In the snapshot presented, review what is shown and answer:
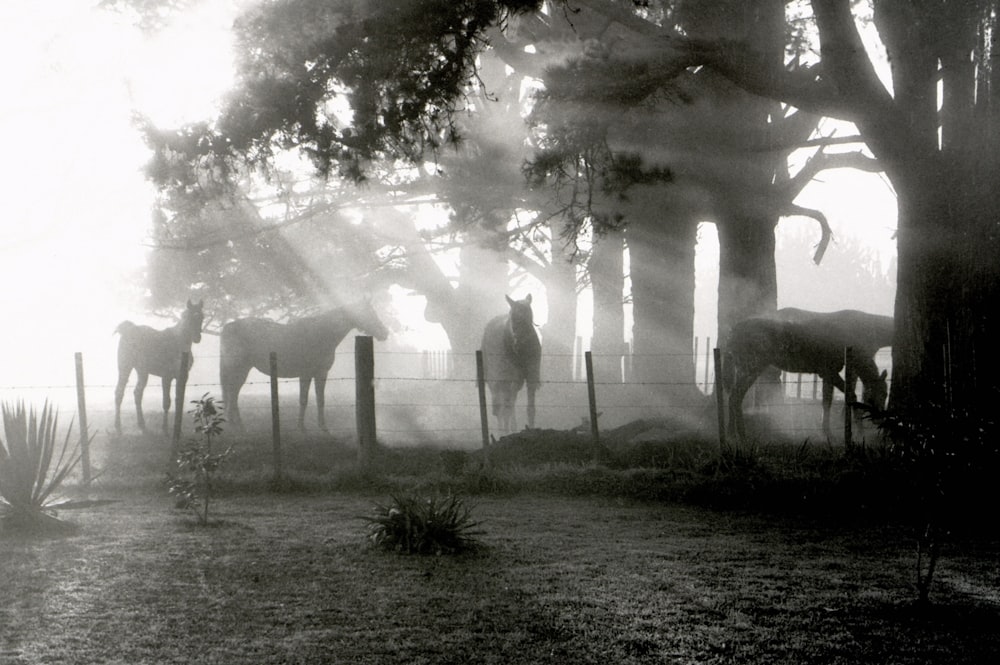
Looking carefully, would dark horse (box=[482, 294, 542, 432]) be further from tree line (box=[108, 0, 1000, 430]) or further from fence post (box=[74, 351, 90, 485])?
fence post (box=[74, 351, 90, 485])

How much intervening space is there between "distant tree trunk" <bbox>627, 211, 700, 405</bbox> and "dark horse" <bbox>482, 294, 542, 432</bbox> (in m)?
2.31

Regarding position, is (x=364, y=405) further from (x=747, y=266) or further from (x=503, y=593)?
(x=747, y=266)

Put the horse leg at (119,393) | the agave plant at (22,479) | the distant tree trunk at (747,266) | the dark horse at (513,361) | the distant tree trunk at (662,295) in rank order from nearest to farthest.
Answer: the agave plant at (22,479) < the horse leg at (119,393) < the dark horse at (513,361) < the distant tree trunk at (747,266) < the distant tree trunk at (662,295)

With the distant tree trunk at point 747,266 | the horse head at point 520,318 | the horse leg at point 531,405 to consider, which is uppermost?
the distant tree trunk at point 747,266

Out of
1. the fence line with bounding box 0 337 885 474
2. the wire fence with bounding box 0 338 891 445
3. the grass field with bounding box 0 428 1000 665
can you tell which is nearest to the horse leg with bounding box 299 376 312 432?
the fence line with bounding box 0 337 885 474

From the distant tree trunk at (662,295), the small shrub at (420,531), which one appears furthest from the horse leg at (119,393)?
the small shrub at (420,531)

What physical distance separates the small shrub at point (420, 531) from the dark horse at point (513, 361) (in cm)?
896

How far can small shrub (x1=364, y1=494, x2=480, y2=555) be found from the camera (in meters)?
7.15

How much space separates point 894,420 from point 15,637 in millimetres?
5025

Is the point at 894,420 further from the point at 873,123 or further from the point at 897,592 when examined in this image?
the point at 873,123

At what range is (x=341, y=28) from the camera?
9578 mm

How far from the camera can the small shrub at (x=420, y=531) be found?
7.15 metres

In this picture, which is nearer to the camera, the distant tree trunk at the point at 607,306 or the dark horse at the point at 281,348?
the dark horse at the point at 281,348

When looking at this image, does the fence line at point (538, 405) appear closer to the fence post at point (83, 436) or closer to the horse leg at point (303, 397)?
the fence post at point (83, 436)
